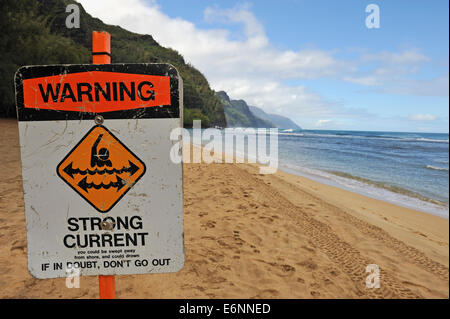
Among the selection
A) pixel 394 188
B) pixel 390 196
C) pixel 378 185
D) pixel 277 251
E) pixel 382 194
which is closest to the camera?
pixel 277 251

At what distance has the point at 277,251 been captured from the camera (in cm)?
381

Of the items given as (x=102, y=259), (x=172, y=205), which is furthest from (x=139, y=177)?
(x=102, y=259)

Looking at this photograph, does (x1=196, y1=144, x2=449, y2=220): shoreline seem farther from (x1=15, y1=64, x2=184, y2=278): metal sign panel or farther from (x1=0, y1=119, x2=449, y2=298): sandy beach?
(x1=15, y1=64, x2=184, y2=278): metal sign panel

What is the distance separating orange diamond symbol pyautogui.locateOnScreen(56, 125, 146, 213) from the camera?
1187 millimetres

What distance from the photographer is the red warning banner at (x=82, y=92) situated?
1.18 metres

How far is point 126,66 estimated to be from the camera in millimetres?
1197

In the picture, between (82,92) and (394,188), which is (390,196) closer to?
(394,188)

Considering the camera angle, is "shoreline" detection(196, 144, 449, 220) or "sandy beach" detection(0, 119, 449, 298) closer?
"sandy beach" detection(0, 119, 449, 298)

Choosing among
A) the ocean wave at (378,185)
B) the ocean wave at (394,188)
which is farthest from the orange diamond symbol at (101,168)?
the ocean wave at (394,188)

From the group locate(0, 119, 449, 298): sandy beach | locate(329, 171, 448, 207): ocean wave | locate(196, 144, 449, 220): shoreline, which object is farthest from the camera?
locate(329, 171, 448, 207): ocean wave

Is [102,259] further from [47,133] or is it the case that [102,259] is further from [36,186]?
[47,133]

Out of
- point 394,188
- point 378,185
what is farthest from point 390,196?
point 378,185

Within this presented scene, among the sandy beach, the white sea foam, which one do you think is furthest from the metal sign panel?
the white sea foam

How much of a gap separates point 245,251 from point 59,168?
3.14 meters
